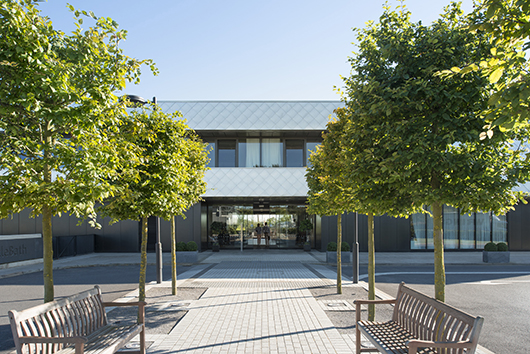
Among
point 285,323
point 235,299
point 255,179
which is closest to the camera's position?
point 285,323

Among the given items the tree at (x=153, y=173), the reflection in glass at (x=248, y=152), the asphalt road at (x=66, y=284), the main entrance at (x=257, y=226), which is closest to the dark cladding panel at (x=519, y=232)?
the main entrance at (x=257, y=226)

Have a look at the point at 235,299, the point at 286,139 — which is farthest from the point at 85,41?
the point at 286,139

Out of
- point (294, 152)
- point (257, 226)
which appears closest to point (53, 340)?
point (294, 152)

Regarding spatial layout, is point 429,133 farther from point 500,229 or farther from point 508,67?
point 500,229

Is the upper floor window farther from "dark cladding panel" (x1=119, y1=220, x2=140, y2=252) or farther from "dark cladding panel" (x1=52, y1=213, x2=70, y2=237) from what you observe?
"dark cladding panel" (x1=52, y1=213, x2=70, y2=237)

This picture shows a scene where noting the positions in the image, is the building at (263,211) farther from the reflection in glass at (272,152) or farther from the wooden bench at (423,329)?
the wooden bench at (423,329)

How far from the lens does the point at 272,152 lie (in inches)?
935

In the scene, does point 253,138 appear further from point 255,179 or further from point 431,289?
point 431,289

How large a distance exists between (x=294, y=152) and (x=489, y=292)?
1476 cm

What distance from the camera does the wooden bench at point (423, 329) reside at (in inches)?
148

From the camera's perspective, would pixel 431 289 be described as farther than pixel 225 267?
No

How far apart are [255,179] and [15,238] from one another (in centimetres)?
1253

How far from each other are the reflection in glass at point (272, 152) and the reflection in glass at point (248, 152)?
40cm

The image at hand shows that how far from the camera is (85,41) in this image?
496cm
